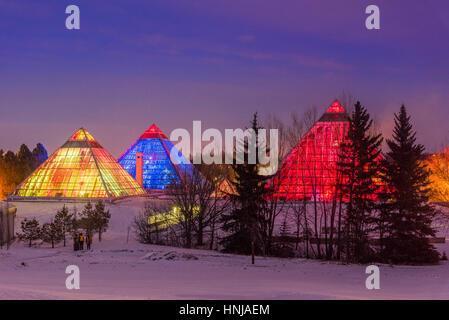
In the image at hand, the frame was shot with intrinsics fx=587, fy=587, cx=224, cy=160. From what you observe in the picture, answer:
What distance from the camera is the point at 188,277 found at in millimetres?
22062

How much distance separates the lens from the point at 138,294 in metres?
16.1

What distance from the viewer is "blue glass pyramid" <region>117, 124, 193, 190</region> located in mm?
75125

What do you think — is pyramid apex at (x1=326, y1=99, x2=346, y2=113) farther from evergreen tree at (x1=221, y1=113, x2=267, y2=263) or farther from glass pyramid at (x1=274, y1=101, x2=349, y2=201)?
evergreen tree at (x1=221, y1=113, x2=267, y2=263)

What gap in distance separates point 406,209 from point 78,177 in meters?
34.1

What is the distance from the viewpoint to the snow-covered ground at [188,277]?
16438 mm

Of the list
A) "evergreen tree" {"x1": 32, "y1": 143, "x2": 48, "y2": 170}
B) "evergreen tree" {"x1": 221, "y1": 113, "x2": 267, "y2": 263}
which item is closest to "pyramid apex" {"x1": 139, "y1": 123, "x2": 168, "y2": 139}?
"evergreen tree" {"x1": 32, "y1": 143, "x2": 48, "y2": 170}

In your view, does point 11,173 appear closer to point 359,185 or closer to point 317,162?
point 317,162

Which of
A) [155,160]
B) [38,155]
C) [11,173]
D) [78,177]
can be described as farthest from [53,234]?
[38,155]

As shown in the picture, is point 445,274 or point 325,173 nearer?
point 445,274

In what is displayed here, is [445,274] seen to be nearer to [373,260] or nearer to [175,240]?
[373,260]

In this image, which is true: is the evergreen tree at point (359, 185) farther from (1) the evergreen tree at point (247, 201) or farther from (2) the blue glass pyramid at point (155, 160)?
(2) the blue glass pyramid at point (155, 160)

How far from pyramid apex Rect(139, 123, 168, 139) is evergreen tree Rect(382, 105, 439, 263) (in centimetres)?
4940

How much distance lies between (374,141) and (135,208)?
23.0 metres
